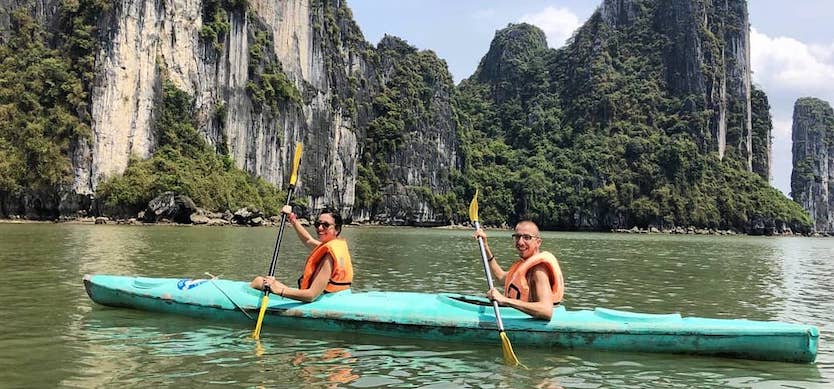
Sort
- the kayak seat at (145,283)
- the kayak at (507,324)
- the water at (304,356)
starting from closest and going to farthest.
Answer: the water at (304,356), the kayak at (507,324), the kayak seat at (145,283)

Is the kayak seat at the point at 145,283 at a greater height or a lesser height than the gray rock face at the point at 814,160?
lesser

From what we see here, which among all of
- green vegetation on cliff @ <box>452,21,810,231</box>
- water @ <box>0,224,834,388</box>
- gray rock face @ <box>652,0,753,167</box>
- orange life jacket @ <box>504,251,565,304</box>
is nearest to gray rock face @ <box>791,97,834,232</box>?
gray rock face @ <box>652,0,753,167</box>

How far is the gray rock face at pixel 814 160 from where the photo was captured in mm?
132250

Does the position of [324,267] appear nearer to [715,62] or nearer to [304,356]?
[304,356]

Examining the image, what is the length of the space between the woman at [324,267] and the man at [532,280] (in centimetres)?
199

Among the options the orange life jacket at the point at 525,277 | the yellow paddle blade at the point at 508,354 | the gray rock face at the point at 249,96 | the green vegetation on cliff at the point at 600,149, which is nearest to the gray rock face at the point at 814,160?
the green vegetation on cliff at the point at 600,149

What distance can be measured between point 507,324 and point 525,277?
1.97ft

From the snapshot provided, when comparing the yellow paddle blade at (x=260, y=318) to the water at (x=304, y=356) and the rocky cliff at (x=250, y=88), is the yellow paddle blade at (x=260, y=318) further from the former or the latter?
the rocky cliff at (x=250, y=88)

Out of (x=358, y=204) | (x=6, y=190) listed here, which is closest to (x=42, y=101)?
(x=6, y=190)

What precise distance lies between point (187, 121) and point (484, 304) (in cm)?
5347

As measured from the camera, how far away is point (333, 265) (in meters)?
8.42

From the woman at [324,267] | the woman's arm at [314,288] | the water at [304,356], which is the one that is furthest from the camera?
the woman's arm at [314,288]

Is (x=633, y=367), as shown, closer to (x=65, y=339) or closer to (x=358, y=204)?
(x=65, y=339)

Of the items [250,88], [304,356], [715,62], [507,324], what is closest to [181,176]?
[250,88]
